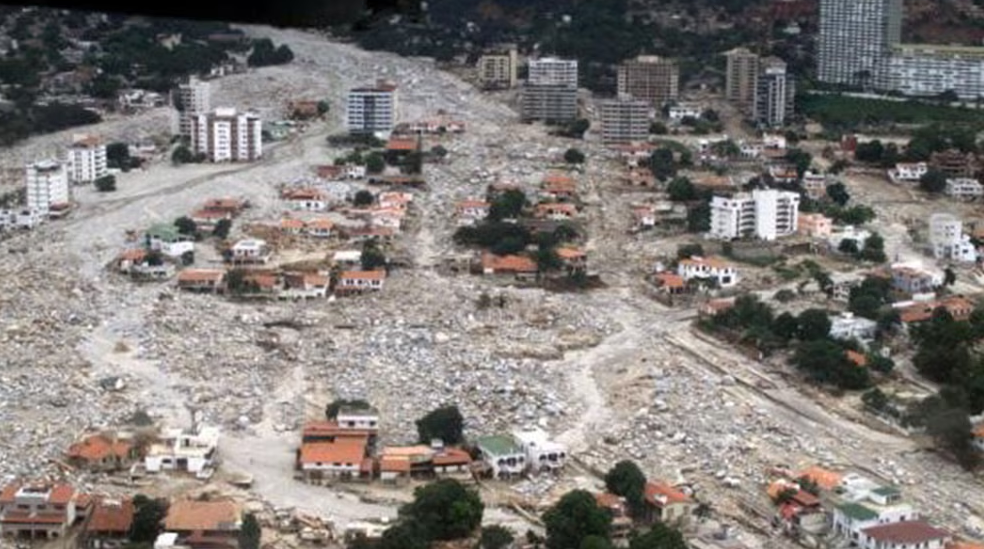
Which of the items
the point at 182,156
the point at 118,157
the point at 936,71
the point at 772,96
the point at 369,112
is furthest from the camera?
the point at 936,71

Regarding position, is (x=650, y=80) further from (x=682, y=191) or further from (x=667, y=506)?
(x=667, y=506)

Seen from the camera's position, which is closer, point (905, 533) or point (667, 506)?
point (905, 533)

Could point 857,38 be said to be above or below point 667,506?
above

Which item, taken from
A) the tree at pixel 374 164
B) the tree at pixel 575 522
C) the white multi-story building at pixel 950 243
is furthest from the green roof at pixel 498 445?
the tree at pixel 374 164

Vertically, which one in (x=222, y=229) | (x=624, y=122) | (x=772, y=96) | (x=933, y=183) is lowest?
(x=222, y=229)

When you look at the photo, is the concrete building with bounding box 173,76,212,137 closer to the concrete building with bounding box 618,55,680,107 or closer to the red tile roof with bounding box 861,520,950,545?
the concrete building with bounding box 618,55,680,107

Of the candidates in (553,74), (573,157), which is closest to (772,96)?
(553,74)

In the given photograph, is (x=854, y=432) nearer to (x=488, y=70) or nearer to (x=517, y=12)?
(x=488, y=70)

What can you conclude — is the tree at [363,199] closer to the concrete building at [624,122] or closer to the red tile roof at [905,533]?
the concrete building at [624,122]
